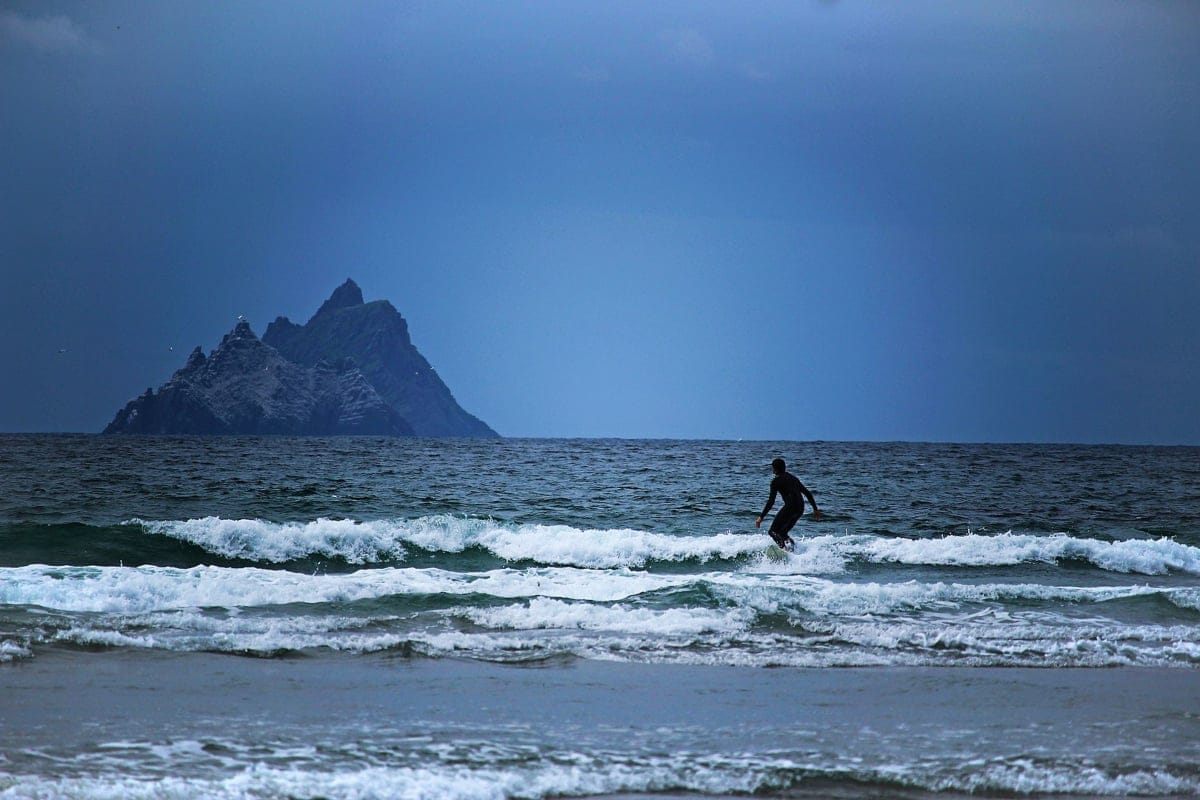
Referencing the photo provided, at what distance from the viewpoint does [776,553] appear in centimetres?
1884

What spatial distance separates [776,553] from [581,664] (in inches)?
372

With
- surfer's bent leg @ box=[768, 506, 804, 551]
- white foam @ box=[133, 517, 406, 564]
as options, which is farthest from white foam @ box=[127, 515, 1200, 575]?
surfer's bent leg @ box=[768, 506, 804, 551]

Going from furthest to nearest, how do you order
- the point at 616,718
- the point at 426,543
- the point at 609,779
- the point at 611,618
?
the point at 426,543 < the point at 611,618 < the point at 616,718 < the point at 609,779

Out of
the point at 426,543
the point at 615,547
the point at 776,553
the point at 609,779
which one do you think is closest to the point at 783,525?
the point at 776,553

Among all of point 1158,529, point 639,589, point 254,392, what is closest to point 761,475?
point 1158,529

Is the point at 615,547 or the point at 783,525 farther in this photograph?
the point at 615,547

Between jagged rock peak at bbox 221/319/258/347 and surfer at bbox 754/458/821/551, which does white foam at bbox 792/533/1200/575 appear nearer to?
surfer at bbox 754/458/821/551

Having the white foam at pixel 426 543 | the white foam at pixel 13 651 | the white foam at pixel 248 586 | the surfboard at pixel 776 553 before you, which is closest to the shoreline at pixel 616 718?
the white foam at pixel 13 651

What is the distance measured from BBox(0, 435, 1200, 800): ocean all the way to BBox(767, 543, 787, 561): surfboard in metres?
0.18

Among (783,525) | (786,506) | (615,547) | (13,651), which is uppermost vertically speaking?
(786,506)

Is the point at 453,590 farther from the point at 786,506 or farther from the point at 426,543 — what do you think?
the point at 786,506

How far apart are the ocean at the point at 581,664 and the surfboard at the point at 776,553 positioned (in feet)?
0.59

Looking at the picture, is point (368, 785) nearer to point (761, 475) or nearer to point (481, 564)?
point (481, 564)

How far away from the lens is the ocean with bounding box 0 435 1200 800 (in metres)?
6.71
